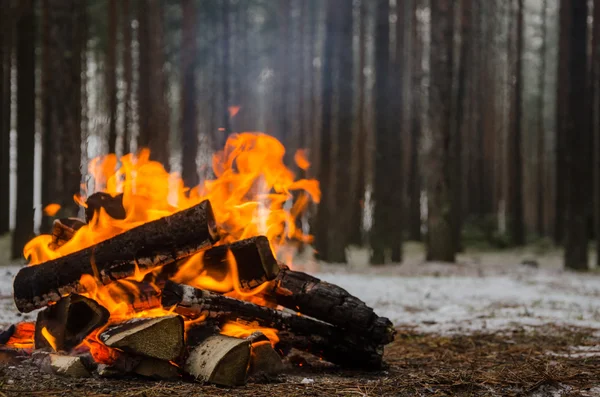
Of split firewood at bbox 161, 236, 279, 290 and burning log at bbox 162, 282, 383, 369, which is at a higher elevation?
split firewood at bbox 161, 236, 279, 290

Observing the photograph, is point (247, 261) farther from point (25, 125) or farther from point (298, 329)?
point (25, 125)

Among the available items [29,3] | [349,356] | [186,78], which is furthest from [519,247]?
[349,356]

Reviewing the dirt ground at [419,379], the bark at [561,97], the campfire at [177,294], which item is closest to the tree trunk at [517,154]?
the bark at [561,97]

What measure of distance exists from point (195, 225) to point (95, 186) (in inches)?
58.6

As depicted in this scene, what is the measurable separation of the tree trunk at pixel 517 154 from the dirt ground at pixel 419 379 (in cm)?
1758

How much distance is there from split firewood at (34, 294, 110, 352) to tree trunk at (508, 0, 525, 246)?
19871mm

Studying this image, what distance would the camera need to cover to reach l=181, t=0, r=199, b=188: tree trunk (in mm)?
15828

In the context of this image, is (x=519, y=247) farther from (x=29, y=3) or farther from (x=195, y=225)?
(x=195, y=225)

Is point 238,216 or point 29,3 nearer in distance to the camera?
point 238,216

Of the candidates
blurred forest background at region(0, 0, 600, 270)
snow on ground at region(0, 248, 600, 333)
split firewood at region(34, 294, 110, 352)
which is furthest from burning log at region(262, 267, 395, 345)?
blurred forest background at region(0, 0, 600, 270)

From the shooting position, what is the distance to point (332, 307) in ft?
13.8

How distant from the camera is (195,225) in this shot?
386 centimetres

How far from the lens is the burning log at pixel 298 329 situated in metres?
4.02

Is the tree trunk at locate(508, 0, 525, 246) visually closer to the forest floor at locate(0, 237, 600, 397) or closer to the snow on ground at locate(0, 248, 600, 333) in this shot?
the snow on ground at locate(0, 248, 600, 333)
